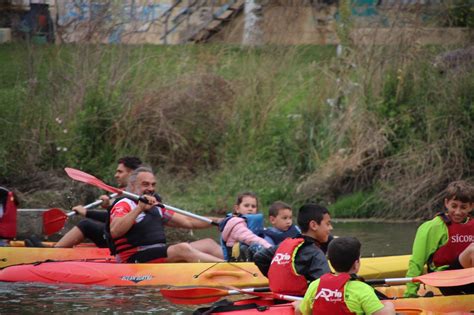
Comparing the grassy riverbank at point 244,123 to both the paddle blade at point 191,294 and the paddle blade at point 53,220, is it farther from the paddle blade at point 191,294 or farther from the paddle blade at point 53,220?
the paddle blade at point 191,294

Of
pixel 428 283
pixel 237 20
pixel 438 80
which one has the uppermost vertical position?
pixel 237 20

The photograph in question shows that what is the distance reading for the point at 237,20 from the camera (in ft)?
81.1

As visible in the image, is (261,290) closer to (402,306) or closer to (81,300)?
(402,306)

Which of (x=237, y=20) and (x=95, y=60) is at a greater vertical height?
(x=237, y=20)

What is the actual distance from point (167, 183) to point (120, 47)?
7.58 ft

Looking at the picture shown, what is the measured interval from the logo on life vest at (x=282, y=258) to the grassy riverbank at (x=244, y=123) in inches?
307

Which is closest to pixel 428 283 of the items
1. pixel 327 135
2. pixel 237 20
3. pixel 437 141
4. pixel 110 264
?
pixel 110 264

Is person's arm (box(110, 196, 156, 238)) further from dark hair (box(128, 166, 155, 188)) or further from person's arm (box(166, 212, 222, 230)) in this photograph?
person's arm (box(166, 212, 222, 230))

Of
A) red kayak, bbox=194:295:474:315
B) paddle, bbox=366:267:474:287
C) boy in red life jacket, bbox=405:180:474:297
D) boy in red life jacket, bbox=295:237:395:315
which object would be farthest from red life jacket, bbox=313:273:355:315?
boy in red life jacket, bbox=405:180:474:297

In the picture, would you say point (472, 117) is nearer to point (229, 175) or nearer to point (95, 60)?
point (229, 175)

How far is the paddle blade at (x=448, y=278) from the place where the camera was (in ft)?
26.4

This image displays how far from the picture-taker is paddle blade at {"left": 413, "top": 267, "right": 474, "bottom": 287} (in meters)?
8.05

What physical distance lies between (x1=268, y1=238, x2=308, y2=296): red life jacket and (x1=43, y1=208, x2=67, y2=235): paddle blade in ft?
16.5

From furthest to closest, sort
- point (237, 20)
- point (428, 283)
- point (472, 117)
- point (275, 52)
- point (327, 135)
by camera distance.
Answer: point (237, 20) < point (275, 52) < point (327, 135) < point (472, 117) < point (428, 283)
